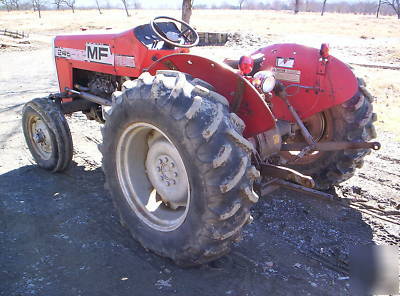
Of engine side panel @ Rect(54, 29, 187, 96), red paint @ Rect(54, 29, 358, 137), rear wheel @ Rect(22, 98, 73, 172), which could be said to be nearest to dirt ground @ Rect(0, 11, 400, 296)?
rear wheel @ Rect(22, 98, 73, 172)

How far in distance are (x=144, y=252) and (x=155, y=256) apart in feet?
0.36

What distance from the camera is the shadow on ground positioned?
2.92m

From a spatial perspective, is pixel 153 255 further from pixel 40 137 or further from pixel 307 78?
pixel 40 137

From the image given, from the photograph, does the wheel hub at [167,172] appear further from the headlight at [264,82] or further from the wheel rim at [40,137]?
the wheel rim at [40,137]

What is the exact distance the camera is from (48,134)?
477 centimetres

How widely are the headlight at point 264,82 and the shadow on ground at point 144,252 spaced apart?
1.26m

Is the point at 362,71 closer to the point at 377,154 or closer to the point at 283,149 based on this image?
the point at 377,154

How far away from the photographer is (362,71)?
12180 mm

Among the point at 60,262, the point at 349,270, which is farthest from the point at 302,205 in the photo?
the point at 60,262

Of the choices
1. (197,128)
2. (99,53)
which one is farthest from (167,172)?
(99,53)

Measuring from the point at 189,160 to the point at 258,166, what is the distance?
0.84 metres

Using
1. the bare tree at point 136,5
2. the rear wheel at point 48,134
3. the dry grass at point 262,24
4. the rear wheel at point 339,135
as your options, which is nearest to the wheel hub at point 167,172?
the rear wheel at point 339,135

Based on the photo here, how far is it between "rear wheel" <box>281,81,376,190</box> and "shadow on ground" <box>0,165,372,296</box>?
12.3 inches

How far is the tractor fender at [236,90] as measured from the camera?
290cm
